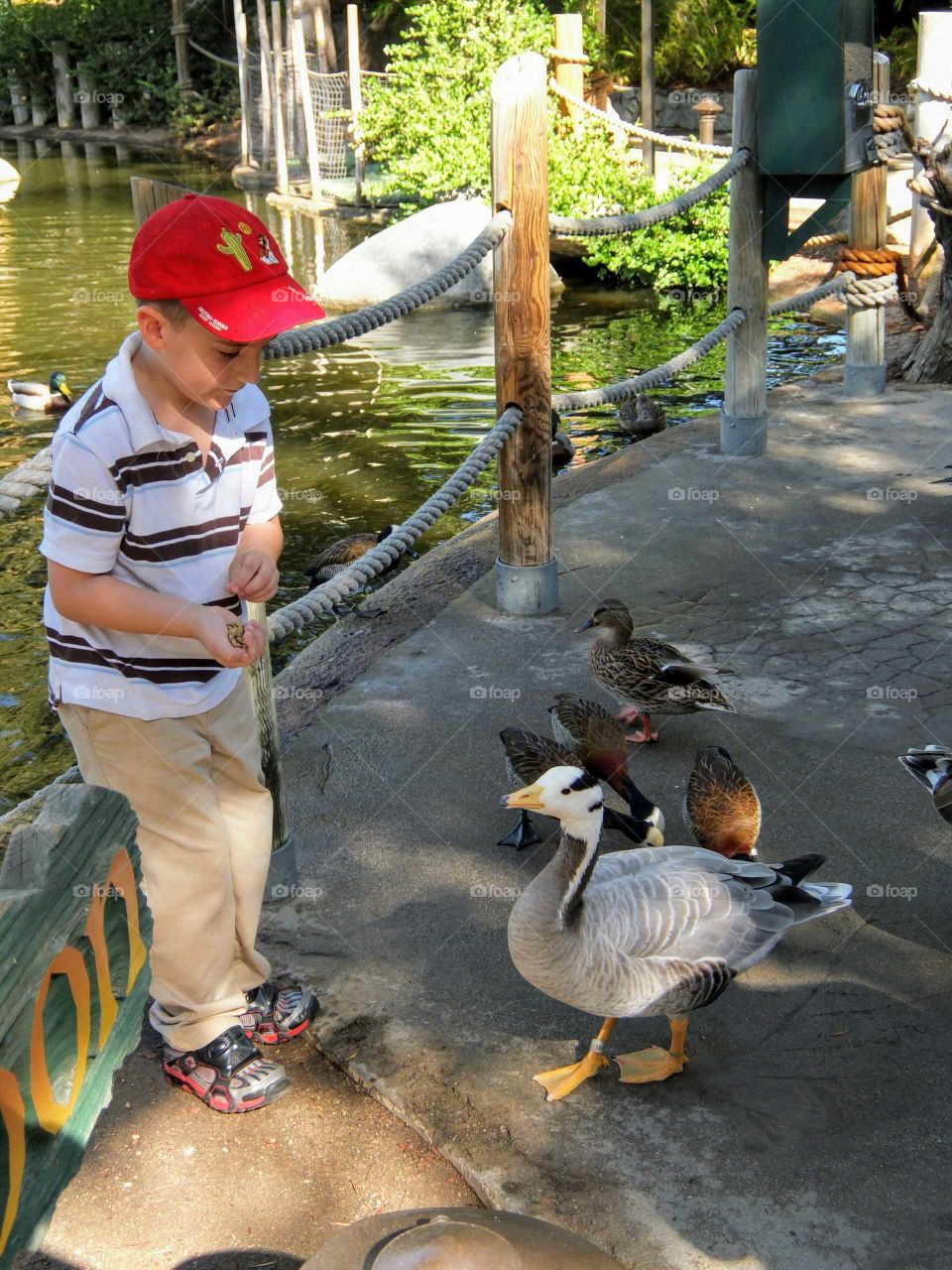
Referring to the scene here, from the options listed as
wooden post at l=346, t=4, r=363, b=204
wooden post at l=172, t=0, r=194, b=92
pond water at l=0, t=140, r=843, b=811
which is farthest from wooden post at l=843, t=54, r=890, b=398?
wooden post at l=172, t=0, r=194, b=92

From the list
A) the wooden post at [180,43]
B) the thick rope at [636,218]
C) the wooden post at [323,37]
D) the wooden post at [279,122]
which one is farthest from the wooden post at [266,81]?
the thick rope at [636,218]

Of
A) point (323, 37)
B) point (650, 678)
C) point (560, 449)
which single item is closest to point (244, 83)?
point (323, 37)

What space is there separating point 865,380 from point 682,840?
187 inches

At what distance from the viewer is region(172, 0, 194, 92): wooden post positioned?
31.7m

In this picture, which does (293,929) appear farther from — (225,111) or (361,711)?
(225,111)

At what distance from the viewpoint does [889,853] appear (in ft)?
11.9

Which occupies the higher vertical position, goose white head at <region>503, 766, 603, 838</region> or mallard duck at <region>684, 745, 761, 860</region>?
goose white head at <region>503, 766, 603, 838</region>

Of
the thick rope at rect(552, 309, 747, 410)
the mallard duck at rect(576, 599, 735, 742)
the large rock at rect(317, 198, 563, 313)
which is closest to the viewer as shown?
the mallard duck at rect(576, 599, 735, 742)

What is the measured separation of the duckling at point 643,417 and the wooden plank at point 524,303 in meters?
4.97

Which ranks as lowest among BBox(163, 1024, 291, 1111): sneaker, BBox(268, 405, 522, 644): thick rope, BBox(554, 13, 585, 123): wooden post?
BBox(163, 1024, 291, 1111): sneaker

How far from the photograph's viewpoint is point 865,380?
7883 mm

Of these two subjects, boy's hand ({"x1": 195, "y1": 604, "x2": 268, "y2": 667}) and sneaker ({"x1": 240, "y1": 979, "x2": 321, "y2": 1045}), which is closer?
boy's hand ({"x1": 195, "y1": 604, "x2": 268, "y2": 667})

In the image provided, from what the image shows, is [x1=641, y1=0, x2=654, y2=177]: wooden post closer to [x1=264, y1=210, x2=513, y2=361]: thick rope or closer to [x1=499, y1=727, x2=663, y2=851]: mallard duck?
[x1=264, y1=210, x2=513, y2=361]: thick rope

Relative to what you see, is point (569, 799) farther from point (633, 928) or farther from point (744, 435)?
point (744, 435)
